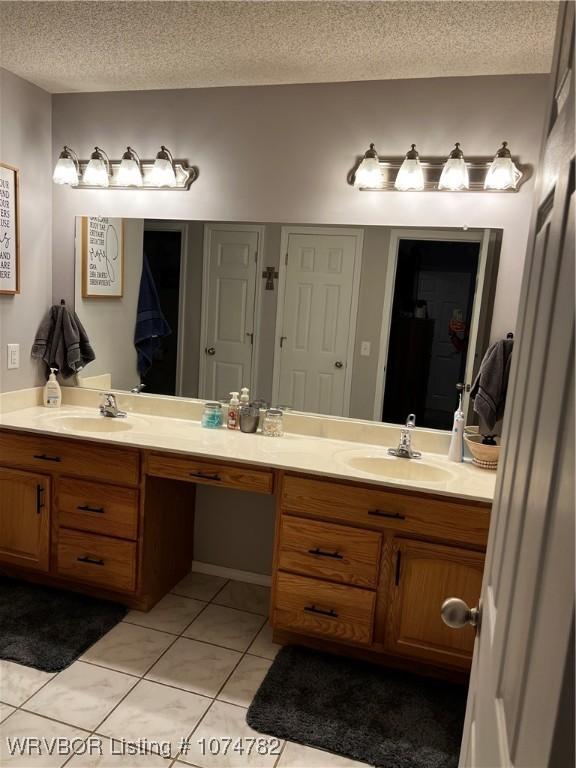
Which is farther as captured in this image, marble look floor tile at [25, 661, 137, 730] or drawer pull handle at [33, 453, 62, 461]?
drawer pull handle at [33, 453, 62, 461]

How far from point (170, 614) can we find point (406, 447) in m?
1.28

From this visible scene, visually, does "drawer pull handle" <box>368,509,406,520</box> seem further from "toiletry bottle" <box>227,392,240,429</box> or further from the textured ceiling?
the textured ceiling

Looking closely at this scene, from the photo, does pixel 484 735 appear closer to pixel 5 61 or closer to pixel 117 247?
pixel 117 247

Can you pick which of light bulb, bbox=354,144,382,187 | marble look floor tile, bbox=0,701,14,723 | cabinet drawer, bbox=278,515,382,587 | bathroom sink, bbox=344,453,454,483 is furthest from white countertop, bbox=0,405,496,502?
light bulb, bbox=354,144,382,187

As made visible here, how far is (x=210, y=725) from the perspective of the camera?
1860mm

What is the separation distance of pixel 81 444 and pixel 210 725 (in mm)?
1201

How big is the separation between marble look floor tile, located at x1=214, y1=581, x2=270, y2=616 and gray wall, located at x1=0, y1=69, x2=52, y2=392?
1450 mm

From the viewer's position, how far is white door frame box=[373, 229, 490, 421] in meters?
2.30

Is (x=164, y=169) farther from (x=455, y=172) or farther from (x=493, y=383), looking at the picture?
(x=493, y=383)

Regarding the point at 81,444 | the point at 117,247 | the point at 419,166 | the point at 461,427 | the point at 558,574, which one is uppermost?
the point at 419,166

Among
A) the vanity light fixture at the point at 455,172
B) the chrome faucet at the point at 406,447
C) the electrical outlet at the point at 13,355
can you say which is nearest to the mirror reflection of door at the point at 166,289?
the electrical outlet at the point at 13,355

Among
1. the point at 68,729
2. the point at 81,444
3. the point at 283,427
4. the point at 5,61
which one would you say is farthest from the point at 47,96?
the point at 68,729

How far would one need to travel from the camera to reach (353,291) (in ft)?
8.03

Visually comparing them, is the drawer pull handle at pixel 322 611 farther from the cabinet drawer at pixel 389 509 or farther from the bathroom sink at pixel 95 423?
the bathroom sink at pixel 95 423
